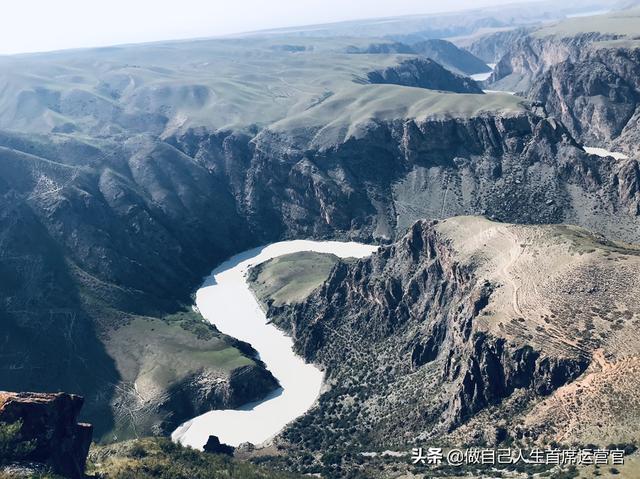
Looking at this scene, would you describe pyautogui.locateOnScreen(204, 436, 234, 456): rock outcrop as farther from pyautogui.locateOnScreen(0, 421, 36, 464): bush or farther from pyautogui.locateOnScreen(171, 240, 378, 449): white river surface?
pyautogui.locateOnScreen(0, 421, 36, 464): bush

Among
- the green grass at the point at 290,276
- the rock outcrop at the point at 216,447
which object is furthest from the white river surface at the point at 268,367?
the rock outcrop at the point at 216,447

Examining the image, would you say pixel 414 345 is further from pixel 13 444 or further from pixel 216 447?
pixel 13 444

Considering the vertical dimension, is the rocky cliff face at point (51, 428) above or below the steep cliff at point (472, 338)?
above

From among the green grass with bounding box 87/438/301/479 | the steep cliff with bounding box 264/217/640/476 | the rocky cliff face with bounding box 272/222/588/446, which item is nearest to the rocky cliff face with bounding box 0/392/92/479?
the green grass with bounding box 87/438/301/479

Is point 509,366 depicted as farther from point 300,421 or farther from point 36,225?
point 36,225

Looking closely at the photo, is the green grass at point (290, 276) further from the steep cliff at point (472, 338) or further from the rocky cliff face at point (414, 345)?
the steep cliff at point (472, 338)

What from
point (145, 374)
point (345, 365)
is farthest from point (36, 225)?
point (345, 365)

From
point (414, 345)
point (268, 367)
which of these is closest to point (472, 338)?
point (414, 345)
